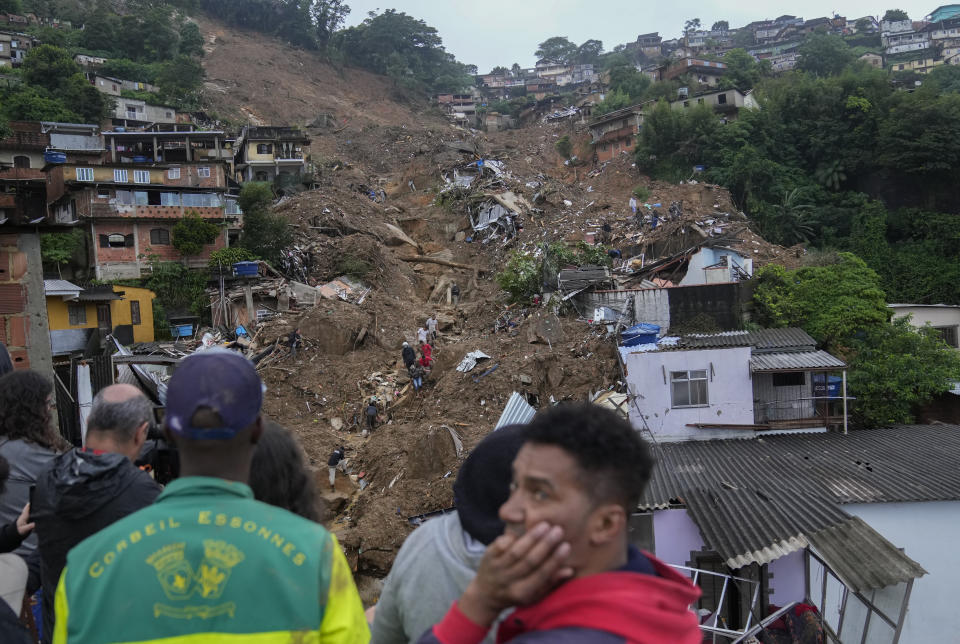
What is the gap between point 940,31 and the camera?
6725cm

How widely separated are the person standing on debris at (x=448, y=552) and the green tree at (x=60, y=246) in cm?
2589

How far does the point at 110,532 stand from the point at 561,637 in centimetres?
109

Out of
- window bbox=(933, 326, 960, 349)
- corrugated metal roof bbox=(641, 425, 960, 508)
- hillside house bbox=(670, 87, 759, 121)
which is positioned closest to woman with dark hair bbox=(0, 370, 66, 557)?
corrugated metal roof bbox=(641, 425, 960, 508)

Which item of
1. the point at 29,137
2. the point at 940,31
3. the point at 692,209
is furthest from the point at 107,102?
the point at 940,31

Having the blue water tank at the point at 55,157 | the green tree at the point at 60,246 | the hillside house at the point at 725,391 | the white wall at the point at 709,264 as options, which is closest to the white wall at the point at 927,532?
Answer: the hillside house at the point at 725,391

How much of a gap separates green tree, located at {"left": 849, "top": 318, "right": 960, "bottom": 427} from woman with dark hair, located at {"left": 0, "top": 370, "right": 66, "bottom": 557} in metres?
16.2

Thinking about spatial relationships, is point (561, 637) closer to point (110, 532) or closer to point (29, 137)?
point (110, 532)

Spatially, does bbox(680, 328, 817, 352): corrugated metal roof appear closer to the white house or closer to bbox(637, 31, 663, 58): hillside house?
the white house

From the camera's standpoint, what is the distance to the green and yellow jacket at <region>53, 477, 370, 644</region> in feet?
4.88

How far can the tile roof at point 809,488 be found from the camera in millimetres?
6582

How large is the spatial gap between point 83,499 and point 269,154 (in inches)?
1404

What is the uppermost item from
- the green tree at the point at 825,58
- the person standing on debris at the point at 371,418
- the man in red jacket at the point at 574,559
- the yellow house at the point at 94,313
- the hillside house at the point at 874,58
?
the hillside house at the point at 874,58

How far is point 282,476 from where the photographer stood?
2.15m

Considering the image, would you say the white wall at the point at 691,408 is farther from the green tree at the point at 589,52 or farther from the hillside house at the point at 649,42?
the hillside house at the point at 649,42
